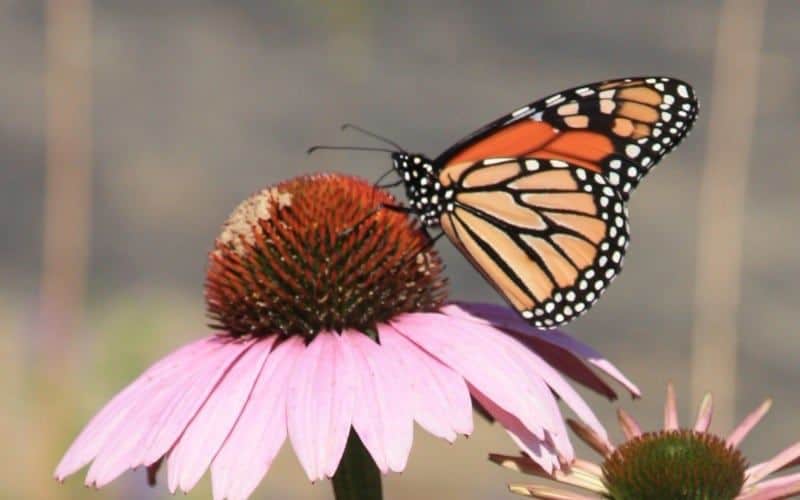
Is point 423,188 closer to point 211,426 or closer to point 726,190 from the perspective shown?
point 211,426

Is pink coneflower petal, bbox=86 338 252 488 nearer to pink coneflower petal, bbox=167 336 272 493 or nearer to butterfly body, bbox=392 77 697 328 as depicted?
pink coneflower petal, bbox=167 336 272 493

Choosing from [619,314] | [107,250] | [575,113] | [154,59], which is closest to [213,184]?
[107,250]

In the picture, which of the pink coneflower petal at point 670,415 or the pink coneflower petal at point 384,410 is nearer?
the pink coneflower petal at point 384,410

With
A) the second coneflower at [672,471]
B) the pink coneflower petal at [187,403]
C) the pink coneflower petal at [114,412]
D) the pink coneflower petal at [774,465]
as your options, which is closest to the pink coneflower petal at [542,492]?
the second coneflower at [672,471]

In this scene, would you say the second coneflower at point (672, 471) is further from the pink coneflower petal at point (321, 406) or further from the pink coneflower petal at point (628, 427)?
the pink coneflower petal at point (321, 406)

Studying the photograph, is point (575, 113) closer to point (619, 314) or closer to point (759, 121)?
point (619, 314)

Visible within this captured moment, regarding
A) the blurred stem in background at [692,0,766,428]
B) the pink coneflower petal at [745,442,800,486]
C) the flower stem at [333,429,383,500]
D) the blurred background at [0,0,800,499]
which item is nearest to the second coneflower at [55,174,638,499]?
the flower stem at [333,429,383,500]
